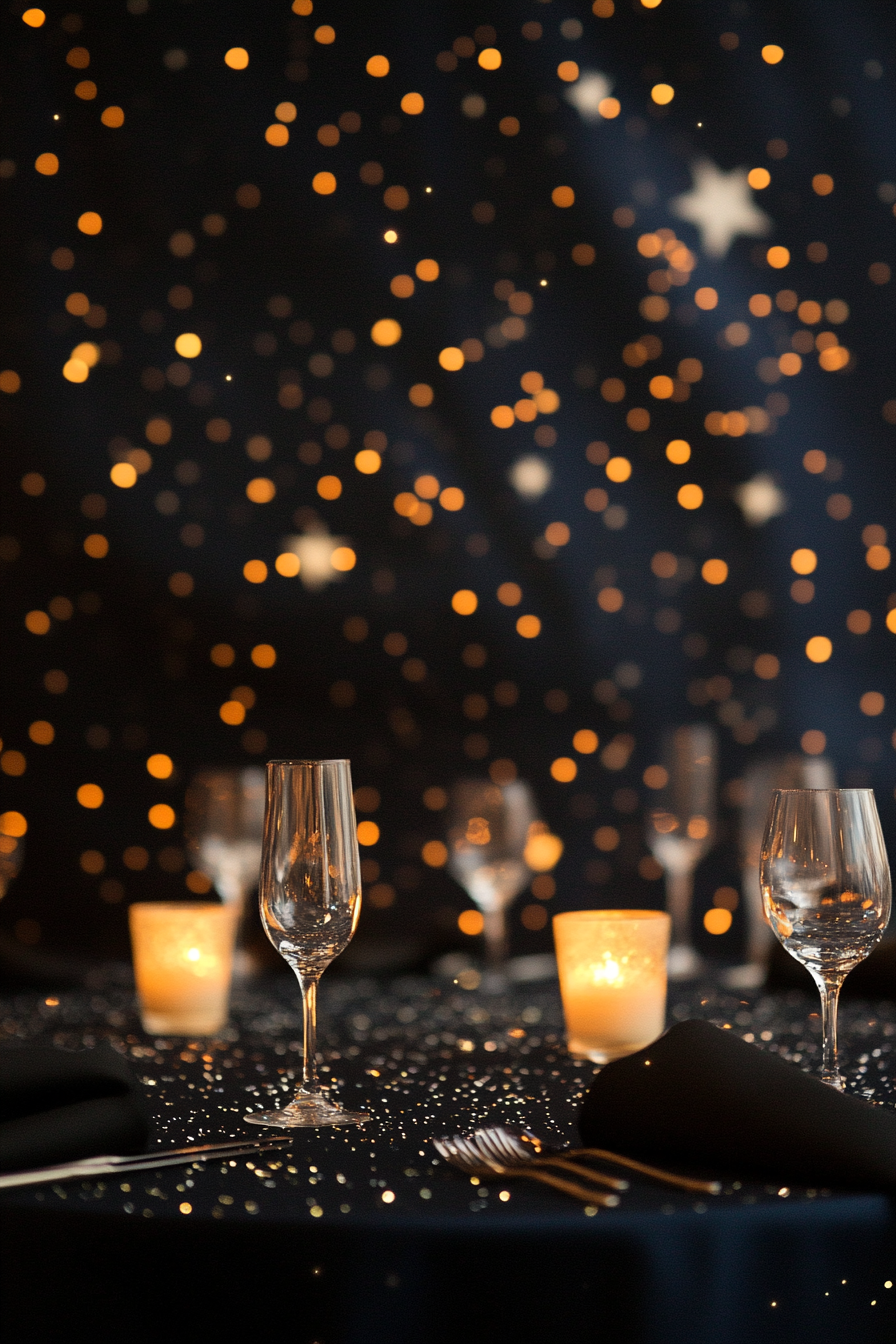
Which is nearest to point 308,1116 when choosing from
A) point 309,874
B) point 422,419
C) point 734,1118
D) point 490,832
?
point 309,874

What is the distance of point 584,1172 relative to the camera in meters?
0.63

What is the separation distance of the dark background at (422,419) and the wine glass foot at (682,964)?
491mm

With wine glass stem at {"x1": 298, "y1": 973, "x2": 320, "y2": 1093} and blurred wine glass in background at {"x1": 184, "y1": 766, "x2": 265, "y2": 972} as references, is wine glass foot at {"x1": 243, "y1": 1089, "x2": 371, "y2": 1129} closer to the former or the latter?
wine glass stem at {"x1": 298, "y1": 973, "x2": 320, "y2": 1093}

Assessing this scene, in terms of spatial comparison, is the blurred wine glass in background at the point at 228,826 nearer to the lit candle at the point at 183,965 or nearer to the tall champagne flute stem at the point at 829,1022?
the lit candle at the point at 183,965

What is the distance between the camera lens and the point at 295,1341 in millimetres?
583

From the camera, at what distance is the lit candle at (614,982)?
953mm

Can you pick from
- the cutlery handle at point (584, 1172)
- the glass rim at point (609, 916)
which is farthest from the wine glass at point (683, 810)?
the cutlery handle at point (584, 1172)

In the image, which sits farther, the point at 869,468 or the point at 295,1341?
the point at 869,468

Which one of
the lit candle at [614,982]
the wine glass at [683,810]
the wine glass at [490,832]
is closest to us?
the lit candle at [614,982]

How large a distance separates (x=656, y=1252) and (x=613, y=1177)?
58 mm

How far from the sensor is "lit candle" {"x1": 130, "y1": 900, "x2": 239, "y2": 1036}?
1.07 metres

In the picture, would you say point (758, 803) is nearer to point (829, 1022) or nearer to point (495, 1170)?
point (829, 1022)

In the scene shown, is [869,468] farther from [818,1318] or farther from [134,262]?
[818,1318]

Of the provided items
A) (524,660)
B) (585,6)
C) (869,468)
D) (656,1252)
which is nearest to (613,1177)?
(656,1252)
